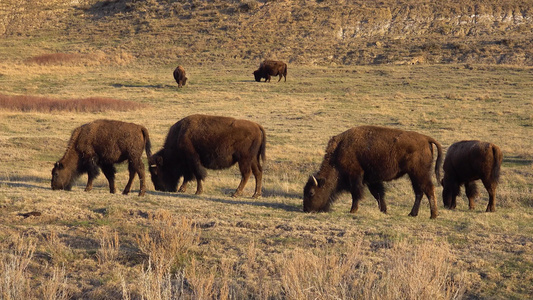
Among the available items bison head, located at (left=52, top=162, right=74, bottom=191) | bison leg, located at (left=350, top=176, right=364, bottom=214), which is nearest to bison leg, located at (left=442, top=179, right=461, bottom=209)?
bison leg, located at (left=350, top=176, right=364, bottom=214)

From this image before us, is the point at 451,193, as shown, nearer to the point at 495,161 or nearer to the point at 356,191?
the point at 495,161

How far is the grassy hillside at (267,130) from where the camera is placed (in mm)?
6168

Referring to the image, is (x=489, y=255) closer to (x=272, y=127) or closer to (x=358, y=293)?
(x=358, y=293)

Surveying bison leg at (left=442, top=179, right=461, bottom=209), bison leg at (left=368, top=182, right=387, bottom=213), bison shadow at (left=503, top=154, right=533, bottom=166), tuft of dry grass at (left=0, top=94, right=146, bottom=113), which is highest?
bison leg at (left=368, top=182, right=387, bottom=213)

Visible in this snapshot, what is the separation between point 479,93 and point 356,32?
2620 centimetres

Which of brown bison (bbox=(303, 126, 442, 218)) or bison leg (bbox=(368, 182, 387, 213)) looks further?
bison leg (bbox=(368, 182, 387, 213))

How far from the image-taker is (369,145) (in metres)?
10.5

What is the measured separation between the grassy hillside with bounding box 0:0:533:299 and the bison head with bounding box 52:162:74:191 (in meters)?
0.53

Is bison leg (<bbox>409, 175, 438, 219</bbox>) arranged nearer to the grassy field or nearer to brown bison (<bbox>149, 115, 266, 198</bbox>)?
the grassy field

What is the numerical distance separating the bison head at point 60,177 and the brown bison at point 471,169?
7.64 m

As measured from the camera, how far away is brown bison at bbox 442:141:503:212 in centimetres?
1180

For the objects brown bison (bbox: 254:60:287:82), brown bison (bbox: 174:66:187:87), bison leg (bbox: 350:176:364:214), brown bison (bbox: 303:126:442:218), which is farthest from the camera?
brown bison (bbox: 254:60:287:82)

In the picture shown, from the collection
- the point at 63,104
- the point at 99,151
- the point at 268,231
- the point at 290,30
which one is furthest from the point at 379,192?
the point at 290,30

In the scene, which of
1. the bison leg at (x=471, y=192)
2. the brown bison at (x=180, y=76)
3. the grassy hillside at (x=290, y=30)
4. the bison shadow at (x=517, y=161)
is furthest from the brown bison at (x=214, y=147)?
the grassy hillside at (x=290, y=30)
